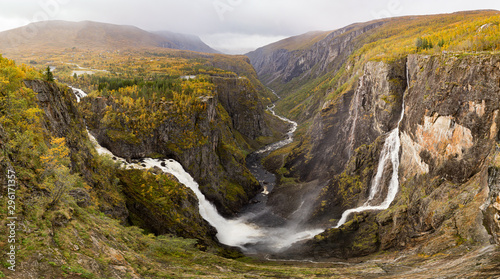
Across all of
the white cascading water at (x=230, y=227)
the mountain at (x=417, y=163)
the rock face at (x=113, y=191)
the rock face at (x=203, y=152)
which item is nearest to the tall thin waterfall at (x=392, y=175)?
the mountain at (x=417, y=163)

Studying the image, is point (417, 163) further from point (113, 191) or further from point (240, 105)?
point (240, 105)

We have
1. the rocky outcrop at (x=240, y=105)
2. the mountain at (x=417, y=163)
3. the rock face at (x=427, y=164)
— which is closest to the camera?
the rock face at (x=427, y=164)

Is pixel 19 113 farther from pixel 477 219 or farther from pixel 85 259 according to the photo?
pixel 477 219

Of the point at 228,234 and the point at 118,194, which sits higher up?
the point at 118,194

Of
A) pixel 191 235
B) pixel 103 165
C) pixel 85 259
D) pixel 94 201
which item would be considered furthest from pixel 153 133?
pixel 85 259

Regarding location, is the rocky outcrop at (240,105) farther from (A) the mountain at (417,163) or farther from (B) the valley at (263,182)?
(A) the mountain at (417,163)

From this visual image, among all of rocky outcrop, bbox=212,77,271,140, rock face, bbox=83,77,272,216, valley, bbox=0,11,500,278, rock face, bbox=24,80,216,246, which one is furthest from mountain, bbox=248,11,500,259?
rocky outcrop, bbox=212,77,271,140
